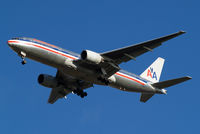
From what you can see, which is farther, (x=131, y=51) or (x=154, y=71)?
(x=154, y=71)

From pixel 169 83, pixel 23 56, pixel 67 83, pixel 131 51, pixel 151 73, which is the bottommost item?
pixel 23 56

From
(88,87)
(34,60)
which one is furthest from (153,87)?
(34,60)

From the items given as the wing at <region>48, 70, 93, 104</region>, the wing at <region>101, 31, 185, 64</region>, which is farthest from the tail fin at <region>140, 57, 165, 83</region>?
the wing at <region>101, 31, 185, 64</region>

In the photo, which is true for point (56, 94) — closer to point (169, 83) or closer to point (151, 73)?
point (151, 73)

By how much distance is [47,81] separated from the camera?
1845 inches

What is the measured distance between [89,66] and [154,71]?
12.6 m

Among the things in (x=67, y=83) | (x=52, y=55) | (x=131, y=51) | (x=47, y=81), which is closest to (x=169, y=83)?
(x=131, y=51)

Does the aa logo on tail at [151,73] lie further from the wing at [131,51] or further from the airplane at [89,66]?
→ the wing at [131,51]

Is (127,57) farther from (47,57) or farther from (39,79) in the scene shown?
(39,79)

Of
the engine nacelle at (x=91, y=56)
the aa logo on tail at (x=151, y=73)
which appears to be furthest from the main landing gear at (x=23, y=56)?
the aa logo on tail at (x=151, y=73)

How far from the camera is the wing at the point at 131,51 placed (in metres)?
40.5

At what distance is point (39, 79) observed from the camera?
47156 mm

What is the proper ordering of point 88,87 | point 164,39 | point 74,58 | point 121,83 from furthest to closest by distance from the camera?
point 88,87
point 121,83
point 74,58
point 164,39

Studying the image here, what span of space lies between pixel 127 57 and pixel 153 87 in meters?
7.04
